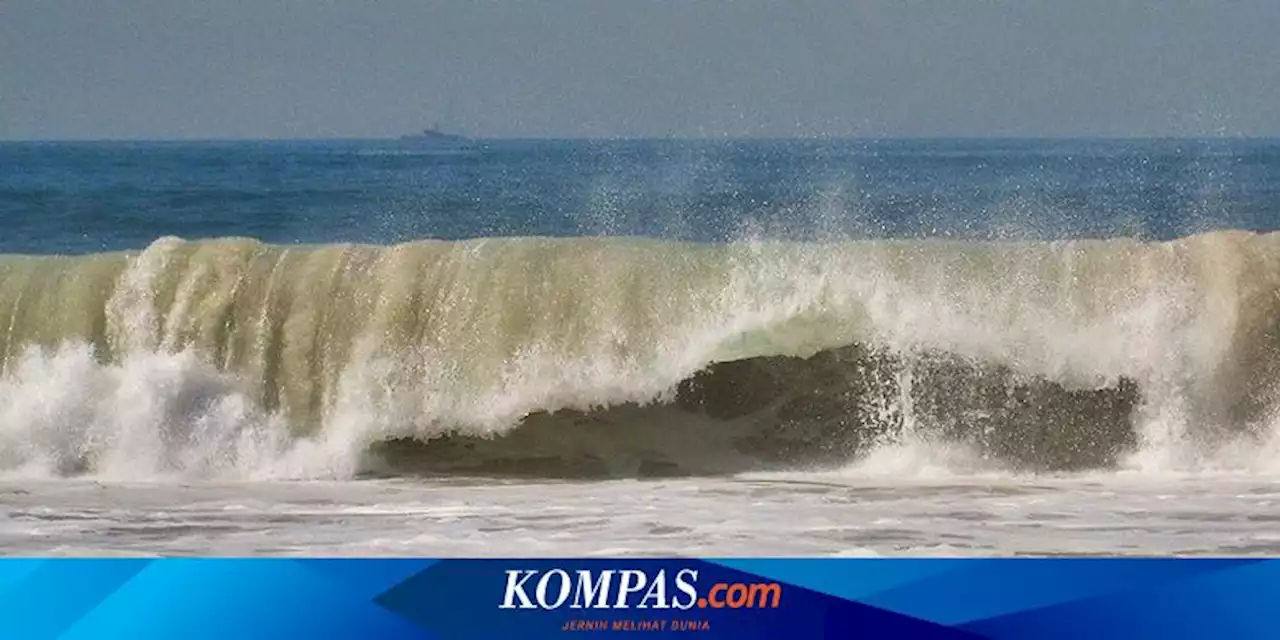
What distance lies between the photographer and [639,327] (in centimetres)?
579

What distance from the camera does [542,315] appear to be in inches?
232

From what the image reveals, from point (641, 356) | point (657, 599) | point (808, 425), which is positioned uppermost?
point (641, 356)

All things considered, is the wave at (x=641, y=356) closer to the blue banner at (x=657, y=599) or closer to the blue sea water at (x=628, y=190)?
the blue sea water at (x=628, y=190)

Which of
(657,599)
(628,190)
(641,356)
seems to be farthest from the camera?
(628,190)

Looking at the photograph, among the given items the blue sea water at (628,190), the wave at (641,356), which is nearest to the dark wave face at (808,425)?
the wave at (641,356)

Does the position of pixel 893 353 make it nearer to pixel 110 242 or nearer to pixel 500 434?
pixel 500 434

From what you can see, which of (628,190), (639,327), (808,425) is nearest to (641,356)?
(639,327)

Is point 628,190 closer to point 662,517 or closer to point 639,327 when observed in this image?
point 639,327

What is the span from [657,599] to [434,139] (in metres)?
1.74

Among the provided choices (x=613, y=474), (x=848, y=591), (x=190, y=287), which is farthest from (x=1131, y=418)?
(x=190, y=287)

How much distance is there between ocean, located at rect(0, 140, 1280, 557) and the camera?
16.6ft

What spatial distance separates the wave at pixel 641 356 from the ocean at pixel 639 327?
0.03 feet

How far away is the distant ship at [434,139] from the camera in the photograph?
4.91 m

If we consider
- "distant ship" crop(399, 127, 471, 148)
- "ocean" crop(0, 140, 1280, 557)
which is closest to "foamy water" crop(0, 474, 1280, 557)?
"ocean" crop(0, 140, 1280, 557)
